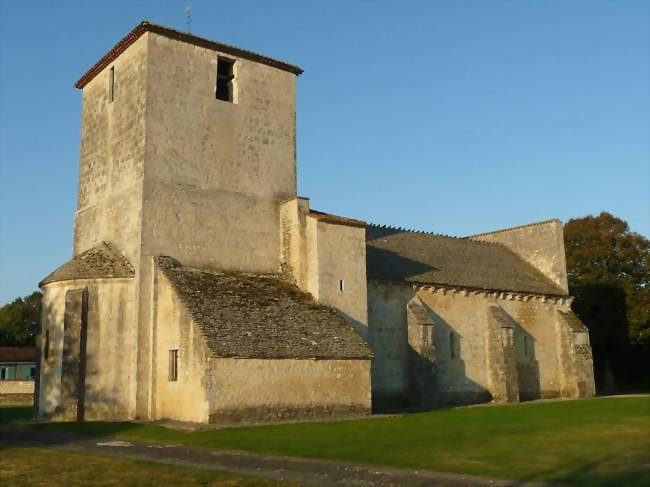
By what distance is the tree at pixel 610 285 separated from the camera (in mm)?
46094

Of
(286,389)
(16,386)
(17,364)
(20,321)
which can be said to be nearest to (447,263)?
(286,389)

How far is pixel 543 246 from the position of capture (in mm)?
40344

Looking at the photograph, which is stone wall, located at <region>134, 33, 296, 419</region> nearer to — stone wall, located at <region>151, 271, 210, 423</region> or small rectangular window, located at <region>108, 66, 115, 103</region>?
stone wall, located at <region>151, 271, 210, 423</region>


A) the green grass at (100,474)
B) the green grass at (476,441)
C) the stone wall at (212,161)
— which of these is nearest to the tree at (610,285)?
the green grass at (476,441)

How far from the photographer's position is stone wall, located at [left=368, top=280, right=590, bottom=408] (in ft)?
94.6

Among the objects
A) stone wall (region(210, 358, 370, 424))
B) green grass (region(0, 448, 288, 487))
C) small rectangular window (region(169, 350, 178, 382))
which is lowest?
green grass (region(0, 448, 288, 487))

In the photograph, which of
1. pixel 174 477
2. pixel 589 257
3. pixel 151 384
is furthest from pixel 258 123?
pixel 589 257

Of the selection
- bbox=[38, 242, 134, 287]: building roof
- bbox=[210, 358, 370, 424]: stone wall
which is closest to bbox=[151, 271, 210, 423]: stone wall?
bbox=[210, 358, 370, 424]: stone wall

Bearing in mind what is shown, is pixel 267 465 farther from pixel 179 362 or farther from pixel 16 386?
pixel 16 386

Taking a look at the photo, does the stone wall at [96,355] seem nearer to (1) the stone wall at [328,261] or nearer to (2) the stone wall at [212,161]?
(2) the stone wall at [212,161]

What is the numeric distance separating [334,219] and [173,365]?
28.8 ft

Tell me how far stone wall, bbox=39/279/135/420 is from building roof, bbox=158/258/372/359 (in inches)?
94.5

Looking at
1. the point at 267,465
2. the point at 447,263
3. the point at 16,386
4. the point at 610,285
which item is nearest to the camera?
the point at 267,465

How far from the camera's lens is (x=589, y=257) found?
49.9 metres
